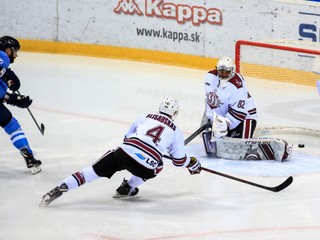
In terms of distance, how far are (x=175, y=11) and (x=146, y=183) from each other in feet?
14.8

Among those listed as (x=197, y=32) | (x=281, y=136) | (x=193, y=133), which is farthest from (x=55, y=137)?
(x=197, y=32)

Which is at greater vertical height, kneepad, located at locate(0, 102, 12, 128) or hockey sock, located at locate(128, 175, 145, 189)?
kneepad, located at locate(0, 102, 12, 128)

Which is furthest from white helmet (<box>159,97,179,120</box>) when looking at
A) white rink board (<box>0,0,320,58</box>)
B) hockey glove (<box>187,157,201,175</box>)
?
white rink board (<box>0,0,320,58</box>)

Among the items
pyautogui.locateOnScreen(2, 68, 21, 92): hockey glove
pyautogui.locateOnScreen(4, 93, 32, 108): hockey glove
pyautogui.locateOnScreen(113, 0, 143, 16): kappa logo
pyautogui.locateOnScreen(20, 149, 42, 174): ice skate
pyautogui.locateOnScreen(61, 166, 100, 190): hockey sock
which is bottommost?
pyautogui.locateOnScreen(20, 149, 42, 174): ice skate

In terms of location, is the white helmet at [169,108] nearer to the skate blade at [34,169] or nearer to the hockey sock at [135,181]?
the hockey sock at [135,181]

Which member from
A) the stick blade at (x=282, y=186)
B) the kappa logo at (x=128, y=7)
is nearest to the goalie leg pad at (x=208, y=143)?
the stick blade at (x=282, y=186)

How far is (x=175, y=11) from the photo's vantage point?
10.8 metres

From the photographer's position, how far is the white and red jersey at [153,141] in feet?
19.0

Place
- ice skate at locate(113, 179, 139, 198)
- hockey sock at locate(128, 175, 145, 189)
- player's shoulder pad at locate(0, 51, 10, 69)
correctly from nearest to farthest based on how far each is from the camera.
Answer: hockey sock at locate(128, 175, 145, 189) → ice skate at locate(113, 179, 139, 198) → player's shoulder pad at locate(0, 51, 10, 69)

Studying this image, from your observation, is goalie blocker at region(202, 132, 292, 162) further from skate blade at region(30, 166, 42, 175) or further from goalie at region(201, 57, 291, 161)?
skate blade at region(30, 166, 42, 175)

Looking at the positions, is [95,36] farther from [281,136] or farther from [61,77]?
[281,136]

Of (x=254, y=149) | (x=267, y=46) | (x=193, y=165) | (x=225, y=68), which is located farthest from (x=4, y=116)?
(x=267, y=46)

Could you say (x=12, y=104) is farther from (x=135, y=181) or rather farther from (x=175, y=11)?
(x=175, y=11)

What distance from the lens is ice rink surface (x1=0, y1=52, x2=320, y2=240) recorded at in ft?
18.4
